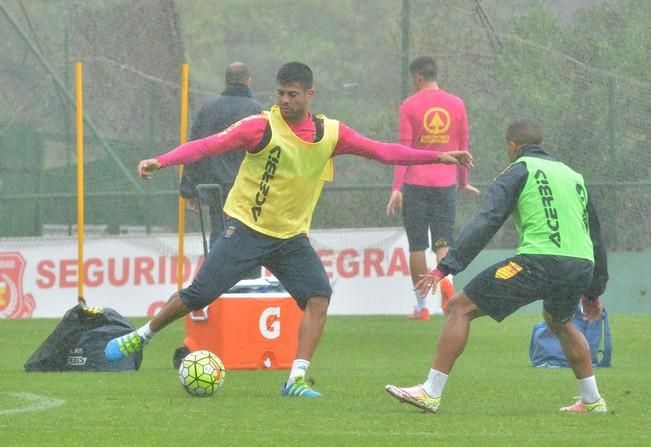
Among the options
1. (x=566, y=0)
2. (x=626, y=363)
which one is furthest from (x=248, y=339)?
(x=566, y=0)

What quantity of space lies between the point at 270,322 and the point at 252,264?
1748 millimetres

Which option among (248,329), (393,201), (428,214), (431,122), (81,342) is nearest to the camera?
Answer: (81,342)

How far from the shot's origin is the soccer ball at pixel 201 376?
998cm

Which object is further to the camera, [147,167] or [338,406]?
[147,167]

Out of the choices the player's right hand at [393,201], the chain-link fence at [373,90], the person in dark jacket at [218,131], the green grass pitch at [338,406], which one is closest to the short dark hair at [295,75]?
the green grass pitch at [338,406]

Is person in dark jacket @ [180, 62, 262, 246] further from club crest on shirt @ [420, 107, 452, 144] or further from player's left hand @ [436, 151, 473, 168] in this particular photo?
player's left hand @ [436, 151, 473, 168]

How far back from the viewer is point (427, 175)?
1609 centimetres

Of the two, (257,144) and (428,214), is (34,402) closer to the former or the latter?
(257,144)

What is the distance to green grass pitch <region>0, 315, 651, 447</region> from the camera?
7.90 meters

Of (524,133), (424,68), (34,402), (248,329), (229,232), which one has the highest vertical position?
(424,68)

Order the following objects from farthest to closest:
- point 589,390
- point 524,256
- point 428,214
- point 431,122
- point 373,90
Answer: point 373,90, point 431,122, point 428,214, point 589,390, point 524,256

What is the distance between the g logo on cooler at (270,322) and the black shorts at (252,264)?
151 cm

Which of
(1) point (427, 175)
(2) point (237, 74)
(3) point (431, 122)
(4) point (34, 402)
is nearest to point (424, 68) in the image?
(3) point (431, 122)

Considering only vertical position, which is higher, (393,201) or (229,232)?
(229,232)
